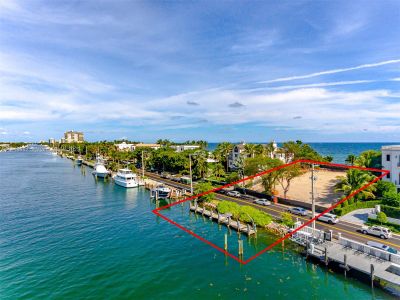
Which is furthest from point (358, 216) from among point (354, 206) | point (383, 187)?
point (383, 187)

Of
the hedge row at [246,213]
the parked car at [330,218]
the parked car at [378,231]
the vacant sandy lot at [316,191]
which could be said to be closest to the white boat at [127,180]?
the vacant sandy lot at [316,191]

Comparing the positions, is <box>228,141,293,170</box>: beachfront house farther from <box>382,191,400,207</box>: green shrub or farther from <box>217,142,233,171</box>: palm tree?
<box>382,191,400,207</box>: green shrub

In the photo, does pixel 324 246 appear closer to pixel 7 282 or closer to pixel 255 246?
pixel 255 246

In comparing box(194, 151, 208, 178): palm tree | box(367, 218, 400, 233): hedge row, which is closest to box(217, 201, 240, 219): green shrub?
box(367, 218, 400, 233): hedge row

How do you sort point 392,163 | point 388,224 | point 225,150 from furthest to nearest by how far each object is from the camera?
point 225,150, point 392,163, point 388,224

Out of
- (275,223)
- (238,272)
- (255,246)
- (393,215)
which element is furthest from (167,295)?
(393,215)

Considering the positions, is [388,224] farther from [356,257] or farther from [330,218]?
[356,257]
